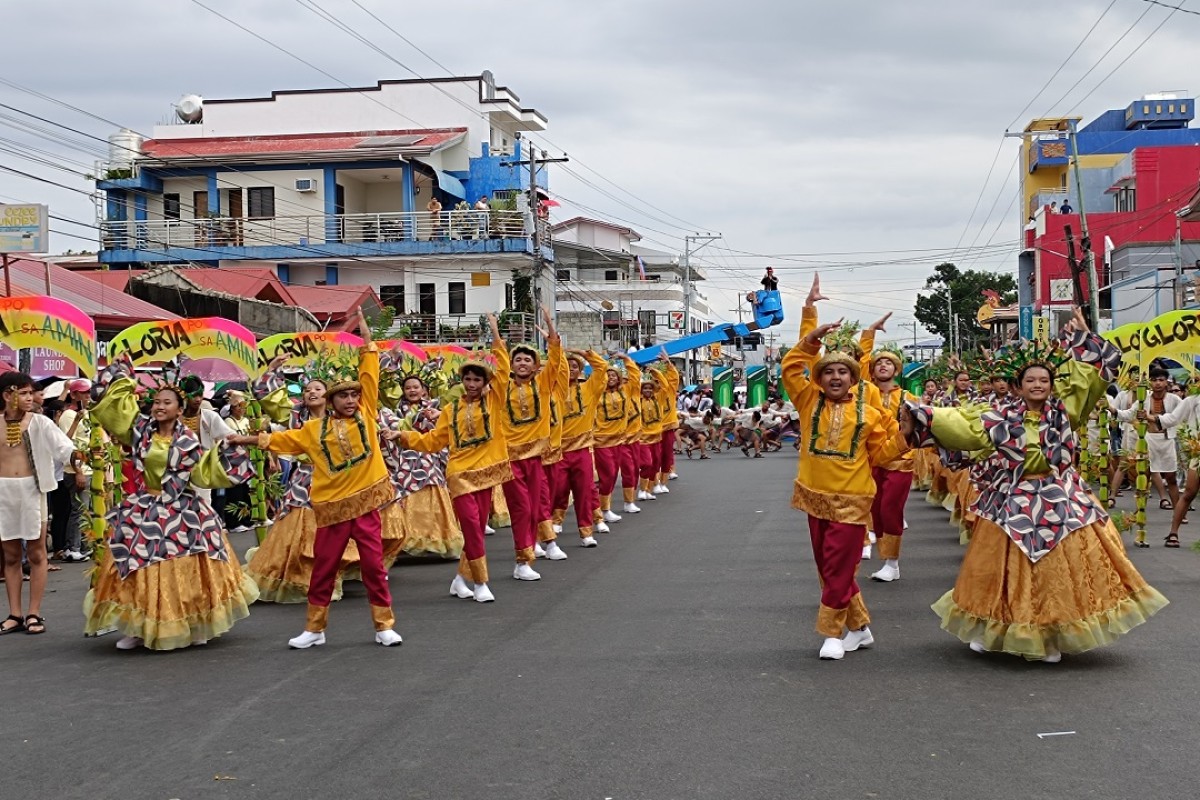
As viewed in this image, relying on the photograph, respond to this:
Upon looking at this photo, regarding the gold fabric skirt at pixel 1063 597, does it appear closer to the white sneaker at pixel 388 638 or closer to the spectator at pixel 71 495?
the white sneaker at pixel 388 638

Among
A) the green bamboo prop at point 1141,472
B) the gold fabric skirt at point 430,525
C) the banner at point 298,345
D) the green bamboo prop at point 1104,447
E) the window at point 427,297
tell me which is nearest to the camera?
the green bamboo prop at point 1141,472

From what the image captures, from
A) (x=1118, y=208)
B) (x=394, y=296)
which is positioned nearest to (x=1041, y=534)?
(x=394, y=296)

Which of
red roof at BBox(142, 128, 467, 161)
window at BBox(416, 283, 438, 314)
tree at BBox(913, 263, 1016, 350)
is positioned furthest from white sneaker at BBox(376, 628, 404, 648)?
tree at BBox(913, 263, 1016, 350)

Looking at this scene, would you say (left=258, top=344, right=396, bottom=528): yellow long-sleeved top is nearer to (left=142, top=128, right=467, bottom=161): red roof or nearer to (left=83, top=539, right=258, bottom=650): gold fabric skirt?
(left=83, top=539, right=258, bottom=650): gold fabric skirt

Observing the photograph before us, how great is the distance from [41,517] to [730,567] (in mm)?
5568

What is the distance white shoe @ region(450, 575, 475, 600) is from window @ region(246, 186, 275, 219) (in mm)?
32980

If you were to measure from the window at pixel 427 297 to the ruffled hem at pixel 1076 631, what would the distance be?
3574 cm

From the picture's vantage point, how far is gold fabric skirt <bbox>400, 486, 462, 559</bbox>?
41.5 ft

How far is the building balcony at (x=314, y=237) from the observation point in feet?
133

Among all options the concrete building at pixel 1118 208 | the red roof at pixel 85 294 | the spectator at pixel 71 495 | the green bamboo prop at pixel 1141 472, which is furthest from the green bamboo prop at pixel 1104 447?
the concrete building at pixel 1118 208

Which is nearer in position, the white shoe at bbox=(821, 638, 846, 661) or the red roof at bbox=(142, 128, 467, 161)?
the white shoe at bbox=(821, 638, 846, 661)

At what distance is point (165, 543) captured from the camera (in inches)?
327

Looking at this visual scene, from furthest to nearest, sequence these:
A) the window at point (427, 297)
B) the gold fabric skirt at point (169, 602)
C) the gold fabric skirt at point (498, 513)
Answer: the window at point (427, 297) → the gold fabric skirt at point (498, 513) → the gold fabric skirt at point (169, 602)

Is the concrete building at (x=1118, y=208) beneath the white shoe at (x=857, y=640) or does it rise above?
above
